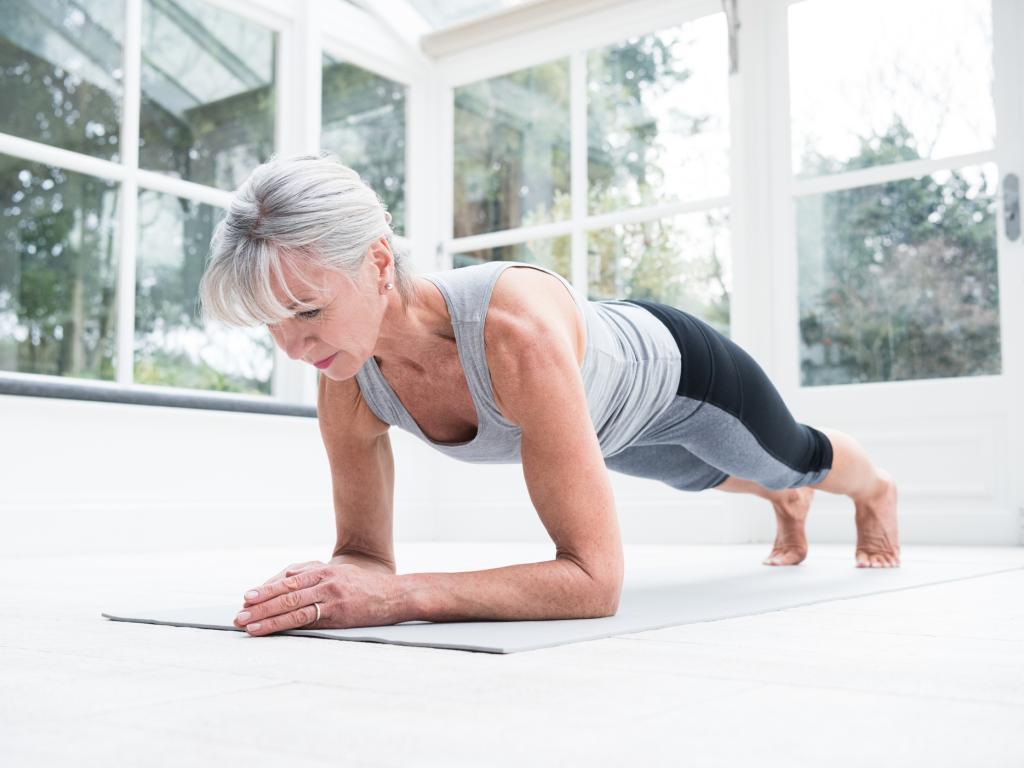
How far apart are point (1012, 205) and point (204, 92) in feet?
10.9

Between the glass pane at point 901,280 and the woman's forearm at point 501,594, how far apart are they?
3.08 m

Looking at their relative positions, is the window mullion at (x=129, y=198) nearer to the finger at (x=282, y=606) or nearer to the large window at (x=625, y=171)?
the large window at (x=625, y=171)

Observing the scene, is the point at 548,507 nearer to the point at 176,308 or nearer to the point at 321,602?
the point at 321,602

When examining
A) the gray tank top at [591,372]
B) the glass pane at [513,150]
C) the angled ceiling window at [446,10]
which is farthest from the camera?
the angled ceiling window at [446,10]

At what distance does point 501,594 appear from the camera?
1.59 meters

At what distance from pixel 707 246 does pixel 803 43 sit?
3.11ft

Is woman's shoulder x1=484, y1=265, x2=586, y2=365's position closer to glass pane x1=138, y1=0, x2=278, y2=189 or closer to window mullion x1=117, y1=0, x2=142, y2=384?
window mullion x1=117, y1=0, x2=142, y2=384

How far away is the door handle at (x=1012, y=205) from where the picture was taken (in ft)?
13.5

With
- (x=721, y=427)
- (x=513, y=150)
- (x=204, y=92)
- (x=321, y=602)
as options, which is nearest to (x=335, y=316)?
(x=321, y=602)

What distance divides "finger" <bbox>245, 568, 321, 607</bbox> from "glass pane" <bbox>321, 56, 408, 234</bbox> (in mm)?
3890

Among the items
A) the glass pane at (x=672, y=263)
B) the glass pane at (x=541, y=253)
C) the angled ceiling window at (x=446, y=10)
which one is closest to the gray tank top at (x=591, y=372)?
the glass pane at (x=672, y=263)

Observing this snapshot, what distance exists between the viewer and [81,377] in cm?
430

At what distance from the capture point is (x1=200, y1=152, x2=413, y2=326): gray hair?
1496 millimetres

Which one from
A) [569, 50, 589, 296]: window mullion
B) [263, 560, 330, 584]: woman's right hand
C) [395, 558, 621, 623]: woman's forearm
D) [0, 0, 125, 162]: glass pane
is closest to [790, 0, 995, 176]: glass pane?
[569, 50, 589, 296]: window mullion
